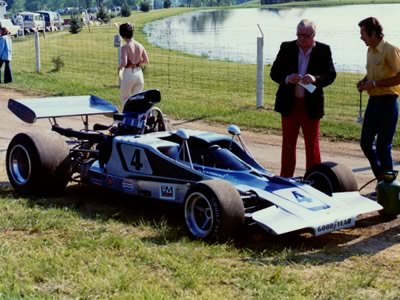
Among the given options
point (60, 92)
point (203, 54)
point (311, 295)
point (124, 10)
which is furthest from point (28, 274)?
point (124, 10)

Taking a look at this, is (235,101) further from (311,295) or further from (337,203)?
(311,295)

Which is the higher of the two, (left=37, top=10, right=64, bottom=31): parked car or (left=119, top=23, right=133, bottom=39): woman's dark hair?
(left=119, top=23, right=133, bottom=39): woman's dark hair

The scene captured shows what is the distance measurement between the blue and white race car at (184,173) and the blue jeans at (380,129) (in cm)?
69

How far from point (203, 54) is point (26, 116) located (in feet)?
77.9

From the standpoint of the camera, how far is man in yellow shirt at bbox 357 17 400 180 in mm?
7637

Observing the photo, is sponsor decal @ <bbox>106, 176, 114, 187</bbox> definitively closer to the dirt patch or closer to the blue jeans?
the dirt patch

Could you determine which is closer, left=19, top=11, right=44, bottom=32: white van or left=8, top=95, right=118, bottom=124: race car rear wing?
left=8, top=95, right=118, bottom=124: race car rear wing

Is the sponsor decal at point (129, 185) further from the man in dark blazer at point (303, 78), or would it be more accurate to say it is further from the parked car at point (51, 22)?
the parked car at point (51, 22)

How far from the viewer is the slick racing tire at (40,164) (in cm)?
798

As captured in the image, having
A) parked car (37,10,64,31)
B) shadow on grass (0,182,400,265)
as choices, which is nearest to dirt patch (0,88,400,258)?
shadow on grass (0,182,400,265)

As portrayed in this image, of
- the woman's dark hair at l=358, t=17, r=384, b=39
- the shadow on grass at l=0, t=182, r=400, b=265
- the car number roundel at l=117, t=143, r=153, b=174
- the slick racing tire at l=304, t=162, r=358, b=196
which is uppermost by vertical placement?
the woman's dark hair at l=358, t=17, r=384, b=39

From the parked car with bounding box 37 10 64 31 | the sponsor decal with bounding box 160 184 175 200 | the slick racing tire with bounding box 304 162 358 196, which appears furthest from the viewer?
the parked car with bounding box 37 10 64 31

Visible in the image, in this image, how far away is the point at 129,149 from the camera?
7.64 meters

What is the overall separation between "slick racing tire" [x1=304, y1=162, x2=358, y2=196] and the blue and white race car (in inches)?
0.4
